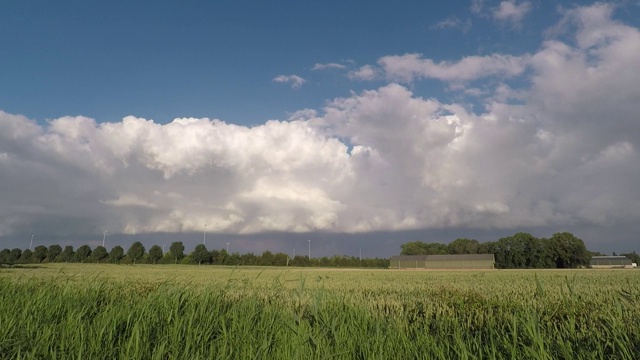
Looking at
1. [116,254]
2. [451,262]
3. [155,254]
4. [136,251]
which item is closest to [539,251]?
[451,262]

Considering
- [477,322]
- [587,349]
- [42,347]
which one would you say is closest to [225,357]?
[42,347]

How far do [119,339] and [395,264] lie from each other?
129 metres

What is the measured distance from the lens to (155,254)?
140 m

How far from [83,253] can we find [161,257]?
85.4 feet

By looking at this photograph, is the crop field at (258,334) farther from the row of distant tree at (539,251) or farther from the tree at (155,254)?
the tree at (155,254)

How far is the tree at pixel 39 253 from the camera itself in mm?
141425

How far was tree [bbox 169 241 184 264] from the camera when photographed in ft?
475

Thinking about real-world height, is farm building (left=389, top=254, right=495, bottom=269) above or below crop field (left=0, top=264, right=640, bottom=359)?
below

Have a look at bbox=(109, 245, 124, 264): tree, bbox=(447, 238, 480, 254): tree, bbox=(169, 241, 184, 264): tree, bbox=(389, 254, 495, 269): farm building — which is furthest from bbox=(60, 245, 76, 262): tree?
bbox=(447, 238, 480, 254): tree

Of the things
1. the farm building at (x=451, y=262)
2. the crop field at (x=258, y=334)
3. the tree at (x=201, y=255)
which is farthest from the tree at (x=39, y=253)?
the crop field at (x=258, y=334)

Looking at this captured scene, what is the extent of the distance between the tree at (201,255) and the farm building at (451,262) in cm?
6084

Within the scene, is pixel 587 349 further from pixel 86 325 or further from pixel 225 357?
pixel 86 325

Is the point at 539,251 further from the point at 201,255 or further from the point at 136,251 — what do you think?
the point at 136,251

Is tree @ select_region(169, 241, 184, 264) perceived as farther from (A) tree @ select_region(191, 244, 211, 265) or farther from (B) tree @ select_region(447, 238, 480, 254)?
(B) tree @ select_region(447, 238, 480, 254)
